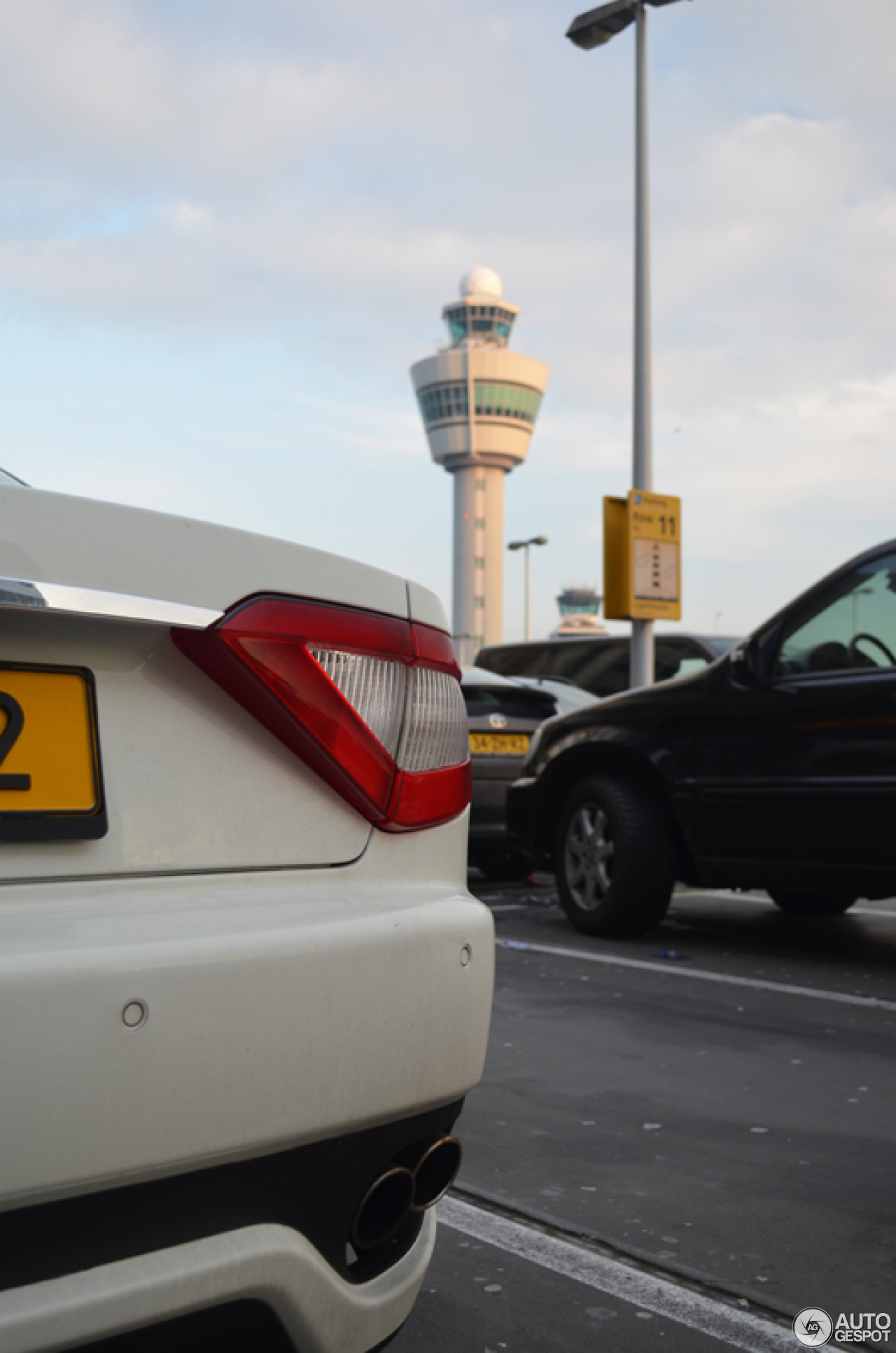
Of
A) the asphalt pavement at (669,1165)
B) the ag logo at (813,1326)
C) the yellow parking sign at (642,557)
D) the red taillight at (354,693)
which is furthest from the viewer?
the yellow parking sign at (642,557)

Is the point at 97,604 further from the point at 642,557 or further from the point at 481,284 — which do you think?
the point at 481,284

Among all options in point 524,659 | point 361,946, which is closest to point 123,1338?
point 361,946

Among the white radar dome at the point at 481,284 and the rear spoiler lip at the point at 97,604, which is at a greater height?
the white radar dome at the point at 481,284

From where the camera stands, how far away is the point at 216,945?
1424 mm

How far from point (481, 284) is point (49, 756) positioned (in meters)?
103

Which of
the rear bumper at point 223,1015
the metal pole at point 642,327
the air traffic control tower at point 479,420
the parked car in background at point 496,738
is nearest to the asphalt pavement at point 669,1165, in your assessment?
the rear bumper at point 223,1015

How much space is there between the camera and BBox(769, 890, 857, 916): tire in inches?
280

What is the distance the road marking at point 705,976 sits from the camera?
4809 millimetres

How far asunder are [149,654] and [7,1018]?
442 millimetres

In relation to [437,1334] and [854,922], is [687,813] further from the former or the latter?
[437,1334]

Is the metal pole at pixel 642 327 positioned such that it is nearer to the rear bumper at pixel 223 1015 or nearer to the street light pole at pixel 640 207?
the street light pole at pixel 640 207

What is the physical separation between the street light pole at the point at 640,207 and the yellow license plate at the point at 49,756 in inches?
444

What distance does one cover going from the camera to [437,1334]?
7.13 feet

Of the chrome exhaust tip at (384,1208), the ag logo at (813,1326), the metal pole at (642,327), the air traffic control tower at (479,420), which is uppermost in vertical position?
the air traffic control tower at (479,420)
